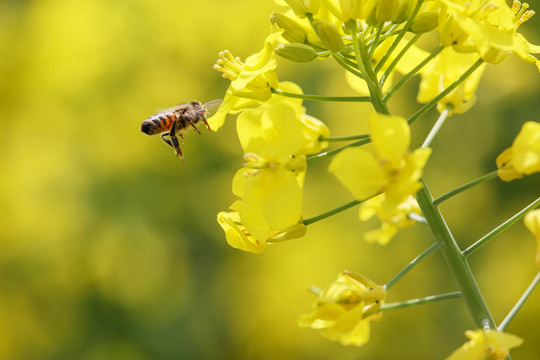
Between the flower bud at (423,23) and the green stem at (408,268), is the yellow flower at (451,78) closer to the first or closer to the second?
the flower bud at (423,23)

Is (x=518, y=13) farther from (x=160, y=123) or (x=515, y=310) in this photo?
(x=160, y=123)

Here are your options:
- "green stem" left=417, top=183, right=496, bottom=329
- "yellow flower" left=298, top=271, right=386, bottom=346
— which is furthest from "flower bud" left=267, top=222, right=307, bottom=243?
"green stem" left=417, top=183, right=496, bottom=329

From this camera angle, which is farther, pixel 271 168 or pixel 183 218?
pixel 183 218

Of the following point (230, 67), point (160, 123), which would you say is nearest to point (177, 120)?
point (160, 123)

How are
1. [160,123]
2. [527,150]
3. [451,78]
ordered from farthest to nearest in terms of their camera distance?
[160,123], [451,78], [527,150]

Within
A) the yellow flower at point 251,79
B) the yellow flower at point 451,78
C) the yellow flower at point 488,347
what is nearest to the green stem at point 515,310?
the yellow flower at point 488,347

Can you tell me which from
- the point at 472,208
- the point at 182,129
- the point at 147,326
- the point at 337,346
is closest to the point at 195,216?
the point at 147,326

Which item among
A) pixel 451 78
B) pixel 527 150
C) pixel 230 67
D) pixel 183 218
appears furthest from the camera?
pixel 183 218
